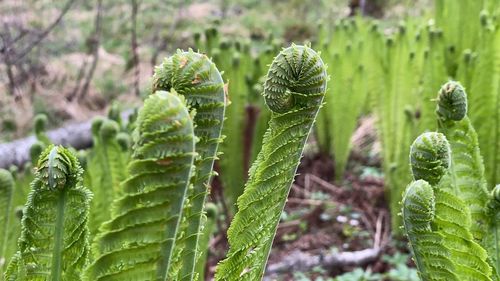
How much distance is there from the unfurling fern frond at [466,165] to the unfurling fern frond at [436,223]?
19 cm

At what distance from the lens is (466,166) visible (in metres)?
1.06

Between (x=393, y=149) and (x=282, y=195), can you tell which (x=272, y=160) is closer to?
(x=282, y=195)

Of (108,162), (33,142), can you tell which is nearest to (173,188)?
(108,162)

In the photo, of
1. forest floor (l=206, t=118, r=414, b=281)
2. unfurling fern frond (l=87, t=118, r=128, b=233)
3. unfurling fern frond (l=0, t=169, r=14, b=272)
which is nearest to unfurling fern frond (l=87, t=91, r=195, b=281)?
unfurling fern frond (l=0, t=169, r=14, b=272)

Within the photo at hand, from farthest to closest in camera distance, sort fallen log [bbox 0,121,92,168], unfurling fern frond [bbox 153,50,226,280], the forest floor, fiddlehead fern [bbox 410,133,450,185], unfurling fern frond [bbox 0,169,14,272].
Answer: fallen log [bbox 0,121,92,168] < the forest floor < unfurling fern frond [bbox 0,169,14,272] < fiddlehead fern [bbox 410,133,450,185] < unfurling fern frond [bbox 153,50,226,280]

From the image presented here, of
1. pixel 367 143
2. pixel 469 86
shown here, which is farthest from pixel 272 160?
pixel 367 143

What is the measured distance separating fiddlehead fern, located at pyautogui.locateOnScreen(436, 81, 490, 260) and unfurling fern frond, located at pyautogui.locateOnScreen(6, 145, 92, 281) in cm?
57

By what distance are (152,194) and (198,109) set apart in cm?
13

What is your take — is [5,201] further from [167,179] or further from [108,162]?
[167,179]

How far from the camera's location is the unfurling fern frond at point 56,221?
0.73m

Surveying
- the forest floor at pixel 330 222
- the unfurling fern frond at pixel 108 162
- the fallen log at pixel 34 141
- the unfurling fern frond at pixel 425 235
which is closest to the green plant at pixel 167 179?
the unfurling fern frond at pixel 425 235

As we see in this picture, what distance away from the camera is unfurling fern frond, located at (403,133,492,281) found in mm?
770

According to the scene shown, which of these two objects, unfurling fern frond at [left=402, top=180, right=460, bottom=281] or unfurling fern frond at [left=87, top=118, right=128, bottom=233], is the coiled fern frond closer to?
unfurling fern frond at [left=402, top=180, right=460, bottom=281]

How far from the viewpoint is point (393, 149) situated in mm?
2736
